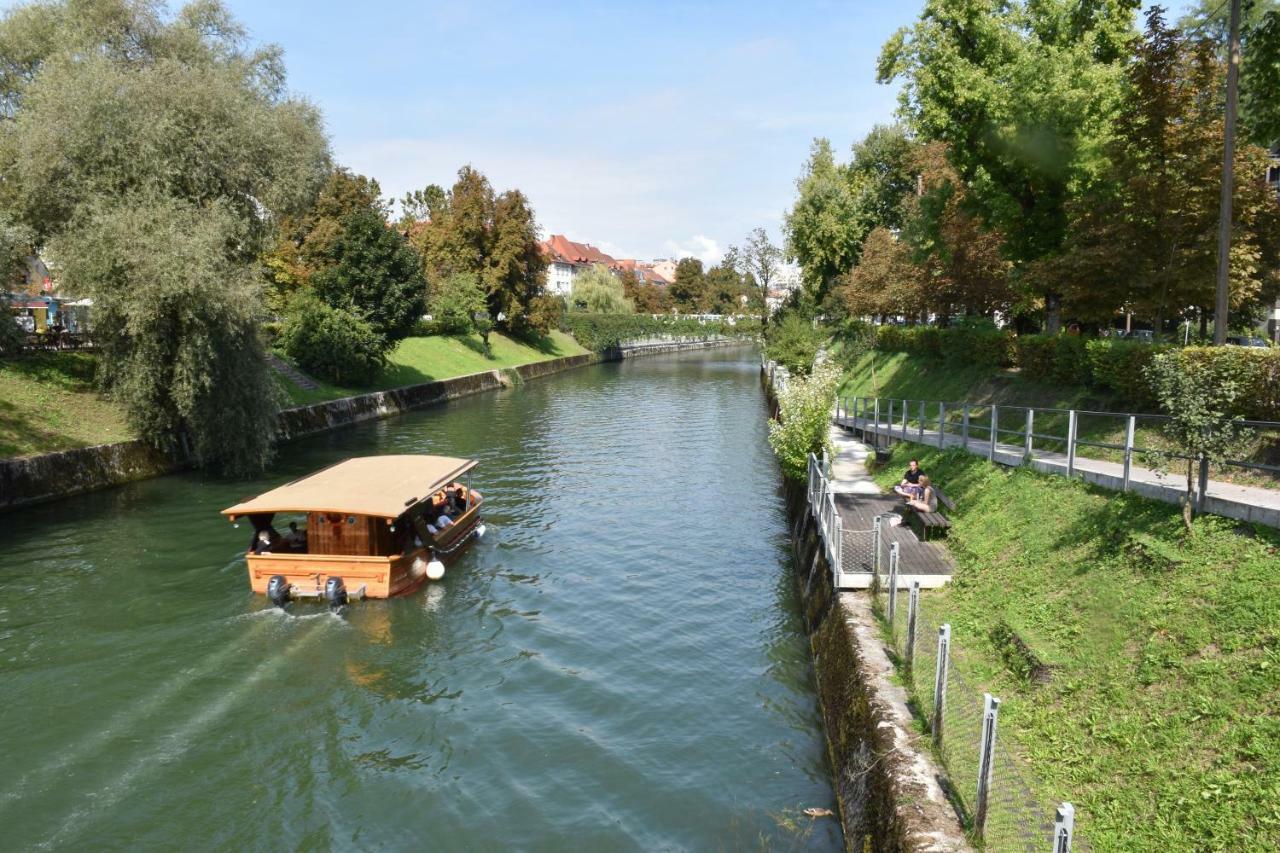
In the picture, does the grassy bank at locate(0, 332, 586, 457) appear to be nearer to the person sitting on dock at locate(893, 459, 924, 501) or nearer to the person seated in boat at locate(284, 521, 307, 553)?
the person seated in boat at locate(284, 521, 307, 553)

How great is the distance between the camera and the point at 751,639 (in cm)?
1522

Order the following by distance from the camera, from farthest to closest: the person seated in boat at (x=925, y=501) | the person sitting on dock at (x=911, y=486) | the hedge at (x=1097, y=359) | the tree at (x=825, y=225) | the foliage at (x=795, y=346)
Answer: the tree at (x=825, y=225) < the foliage at (x=795, y=346) < the person sitting on dock at (x=911, y=486) < the person seated in boat at (x=925, y=501) < the hedge at (x=1097, y=359)

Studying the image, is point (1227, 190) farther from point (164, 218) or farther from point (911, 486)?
point (164, 218)

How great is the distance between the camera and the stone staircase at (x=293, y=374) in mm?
42719

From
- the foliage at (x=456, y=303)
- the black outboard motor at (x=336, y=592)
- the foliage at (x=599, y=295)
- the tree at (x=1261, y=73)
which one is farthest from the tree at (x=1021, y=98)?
the foliage at (x=599, y=295)

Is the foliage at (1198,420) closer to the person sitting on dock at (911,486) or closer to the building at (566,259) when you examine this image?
the person sitting on dock at (911,486)

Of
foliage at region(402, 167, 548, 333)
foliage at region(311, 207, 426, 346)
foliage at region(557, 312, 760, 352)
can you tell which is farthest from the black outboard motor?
foliage at region(557, 312, 760, 352)

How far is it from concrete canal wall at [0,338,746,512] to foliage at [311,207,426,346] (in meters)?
4.42

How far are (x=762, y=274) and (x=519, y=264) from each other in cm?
2744

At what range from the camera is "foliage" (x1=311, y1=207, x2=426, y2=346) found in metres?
48.0

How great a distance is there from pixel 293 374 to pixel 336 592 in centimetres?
3071

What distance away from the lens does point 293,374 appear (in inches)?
1718

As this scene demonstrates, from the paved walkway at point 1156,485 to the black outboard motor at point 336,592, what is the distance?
13.1 meters

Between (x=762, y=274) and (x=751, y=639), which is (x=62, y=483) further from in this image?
(x=762, y=274)
